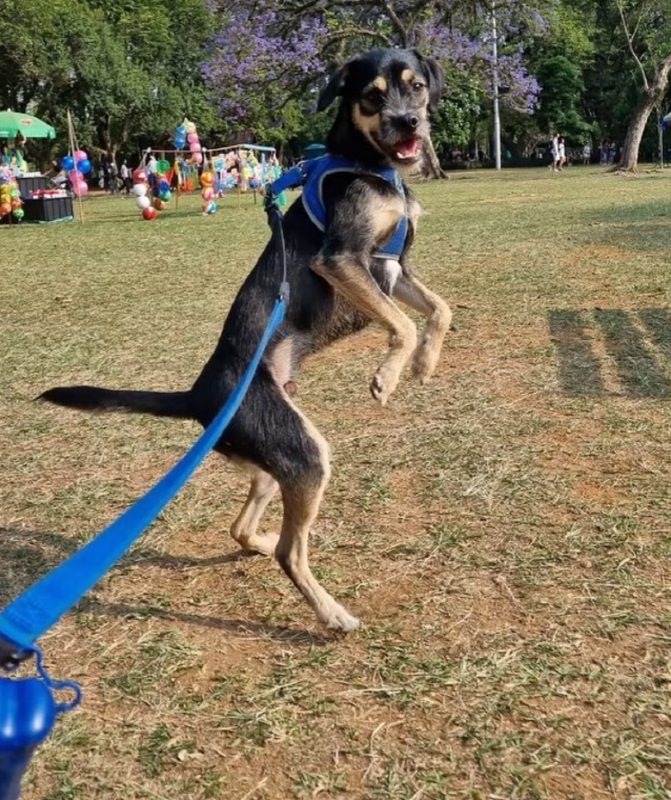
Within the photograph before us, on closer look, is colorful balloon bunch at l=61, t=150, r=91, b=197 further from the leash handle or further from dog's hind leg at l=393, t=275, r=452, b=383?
the leash handle

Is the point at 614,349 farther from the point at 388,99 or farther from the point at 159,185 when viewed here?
the point at 159,185

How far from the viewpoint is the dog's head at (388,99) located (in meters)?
3.58

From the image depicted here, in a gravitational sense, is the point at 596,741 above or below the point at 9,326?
below

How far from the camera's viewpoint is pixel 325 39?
3008 centimetres

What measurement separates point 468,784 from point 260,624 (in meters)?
1.13

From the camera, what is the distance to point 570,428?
4.83 metres

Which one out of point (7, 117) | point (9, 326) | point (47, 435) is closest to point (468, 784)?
point (47, 435)

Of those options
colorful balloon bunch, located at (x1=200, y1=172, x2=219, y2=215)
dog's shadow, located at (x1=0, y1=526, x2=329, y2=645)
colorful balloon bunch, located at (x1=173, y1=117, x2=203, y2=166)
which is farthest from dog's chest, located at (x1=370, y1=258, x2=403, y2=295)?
colorful balloon bunch, located at (x1=173, y1=117, x2=203, y2=166)

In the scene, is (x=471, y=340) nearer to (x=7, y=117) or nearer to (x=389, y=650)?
(x=389, y=650)

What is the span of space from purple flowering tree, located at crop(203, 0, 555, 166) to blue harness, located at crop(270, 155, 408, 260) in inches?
1100

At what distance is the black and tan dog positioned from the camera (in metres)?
2.92

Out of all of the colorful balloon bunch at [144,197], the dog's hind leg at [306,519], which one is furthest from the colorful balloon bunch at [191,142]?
the dog's hind leg at [306,519]

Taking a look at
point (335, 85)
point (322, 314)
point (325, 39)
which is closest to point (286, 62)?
point (325, 39)

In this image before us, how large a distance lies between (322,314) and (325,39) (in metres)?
29.8
